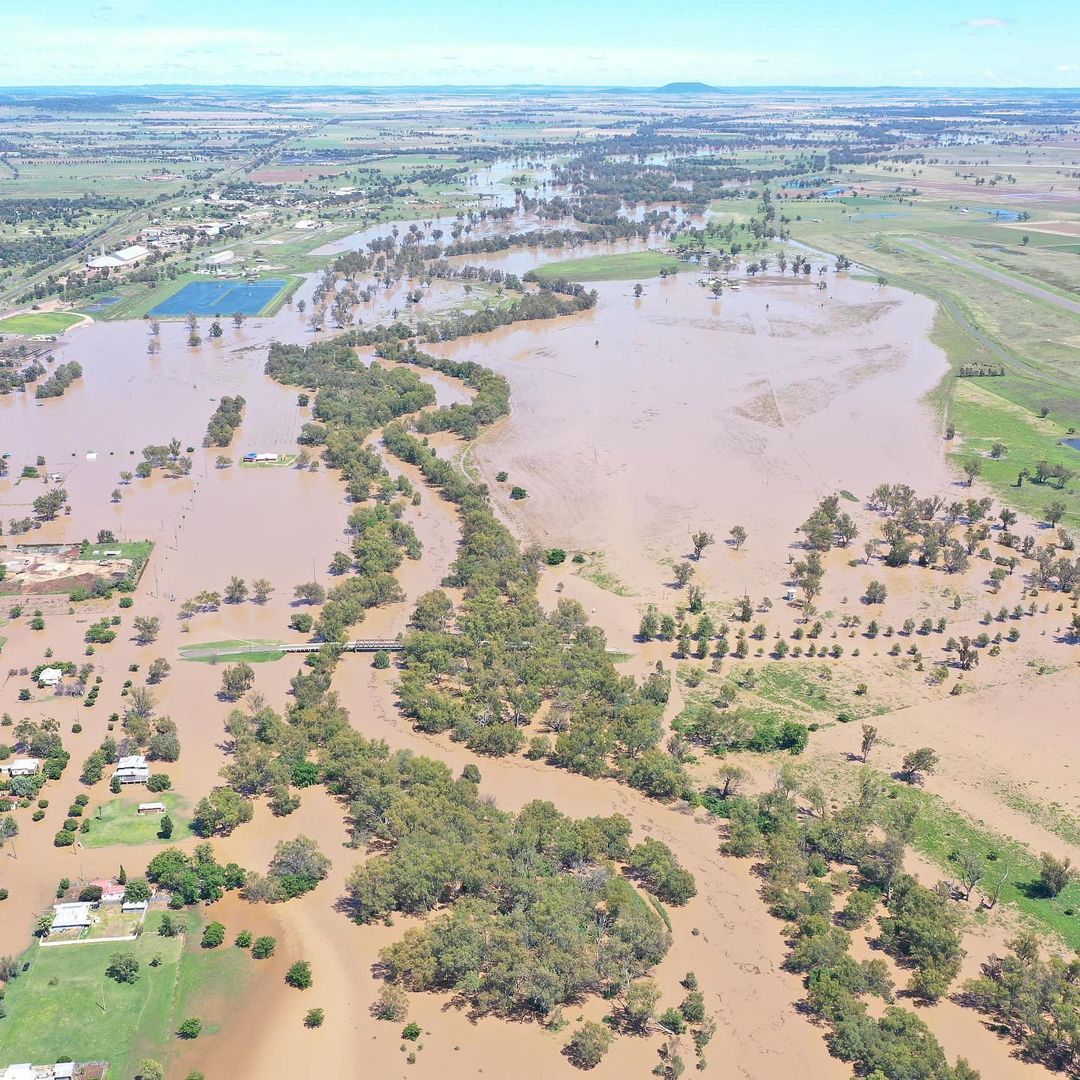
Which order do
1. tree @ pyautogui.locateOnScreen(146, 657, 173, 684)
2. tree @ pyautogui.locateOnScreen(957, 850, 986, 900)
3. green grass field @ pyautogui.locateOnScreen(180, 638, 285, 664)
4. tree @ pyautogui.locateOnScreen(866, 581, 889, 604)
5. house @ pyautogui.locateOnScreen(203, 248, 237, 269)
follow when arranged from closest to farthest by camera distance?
tree @ pyautogui.locateOnScreen(957, 850, 986, 900) → tree @ pyautogui.locateOnScreen(146, 657, 173, 684) → green grass field @ pyautogui.locateOnScreen(180, 638, 285, 664) → tree @ pyautogui.locateOnScreen(866, 581, 889, 604) → house @ pyautogui.locateOnScreen(203, 248, 237, 269)

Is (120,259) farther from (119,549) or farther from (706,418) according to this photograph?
(706,418)

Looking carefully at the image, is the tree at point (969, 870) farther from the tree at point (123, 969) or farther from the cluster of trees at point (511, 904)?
the tree at point (123, 969)

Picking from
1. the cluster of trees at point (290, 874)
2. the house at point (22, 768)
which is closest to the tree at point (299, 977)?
the cluster of trees at point (290, 874)

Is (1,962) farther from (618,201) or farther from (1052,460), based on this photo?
(618,201)

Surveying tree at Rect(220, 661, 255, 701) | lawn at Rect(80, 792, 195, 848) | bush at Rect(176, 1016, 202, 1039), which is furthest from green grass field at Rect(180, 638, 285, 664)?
bush at Rect(176, 1016, 202, 1039)

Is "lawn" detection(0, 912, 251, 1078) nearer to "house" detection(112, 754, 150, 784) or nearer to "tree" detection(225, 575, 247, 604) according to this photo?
"house" detection(112, 754, 150, 784)

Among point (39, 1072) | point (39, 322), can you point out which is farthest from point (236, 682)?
point (39, 322)
